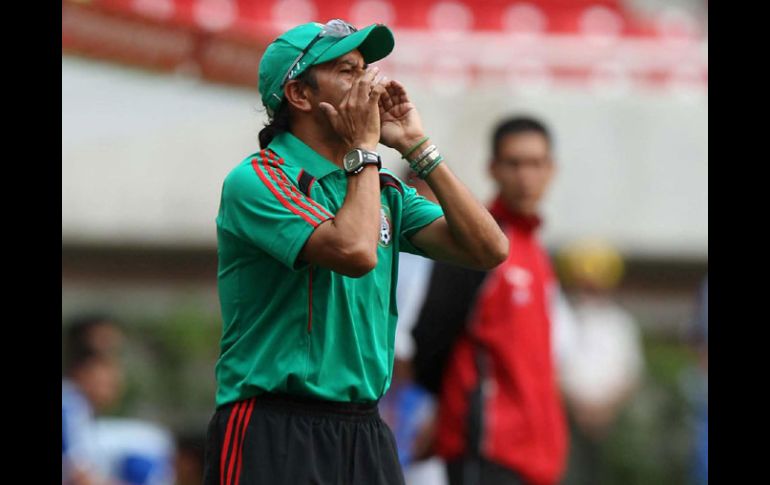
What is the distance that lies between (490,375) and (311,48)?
221 centimetres

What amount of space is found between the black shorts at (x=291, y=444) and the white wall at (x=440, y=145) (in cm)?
663

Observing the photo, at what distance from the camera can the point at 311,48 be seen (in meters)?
4.24

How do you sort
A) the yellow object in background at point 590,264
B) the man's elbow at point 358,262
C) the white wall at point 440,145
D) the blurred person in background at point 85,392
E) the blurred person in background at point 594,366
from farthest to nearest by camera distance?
the white wall at point 440,145, the yellow object in background at point 590,264, the blurred person in background at point 594,366, the blurred person in background at point 85,392, the man's elbow at point 358,262

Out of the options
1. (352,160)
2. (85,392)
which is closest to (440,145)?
(85,392)

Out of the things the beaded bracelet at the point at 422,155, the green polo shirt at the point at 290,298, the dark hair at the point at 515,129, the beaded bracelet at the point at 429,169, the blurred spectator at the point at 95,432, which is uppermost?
the dark hair at the point at 515,129

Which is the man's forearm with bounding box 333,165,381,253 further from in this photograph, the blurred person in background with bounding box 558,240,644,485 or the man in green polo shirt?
the blurred person in background with bounding box 558,240,644,485

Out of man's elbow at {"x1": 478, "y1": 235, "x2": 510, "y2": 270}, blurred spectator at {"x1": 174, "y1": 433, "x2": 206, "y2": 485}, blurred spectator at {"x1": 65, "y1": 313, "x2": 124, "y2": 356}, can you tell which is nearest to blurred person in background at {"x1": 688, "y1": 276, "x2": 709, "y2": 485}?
blurred spectator at {"x1": 174, "y1": 433, "x2": 206, "y2": 485}

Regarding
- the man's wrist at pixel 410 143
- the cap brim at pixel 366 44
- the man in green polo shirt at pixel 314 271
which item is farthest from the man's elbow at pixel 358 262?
the cap brim at pixel 366 44

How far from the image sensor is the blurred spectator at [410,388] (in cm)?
609

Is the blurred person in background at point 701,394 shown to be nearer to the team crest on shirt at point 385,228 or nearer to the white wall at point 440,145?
the white wall at point 440,145

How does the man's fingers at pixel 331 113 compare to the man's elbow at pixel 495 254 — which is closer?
the man's fingers at pixel 331 113

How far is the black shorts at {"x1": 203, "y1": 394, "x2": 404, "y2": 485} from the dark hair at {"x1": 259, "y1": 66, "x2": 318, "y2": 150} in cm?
79

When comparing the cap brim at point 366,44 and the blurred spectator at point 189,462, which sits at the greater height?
the cap brim at point 366,44
